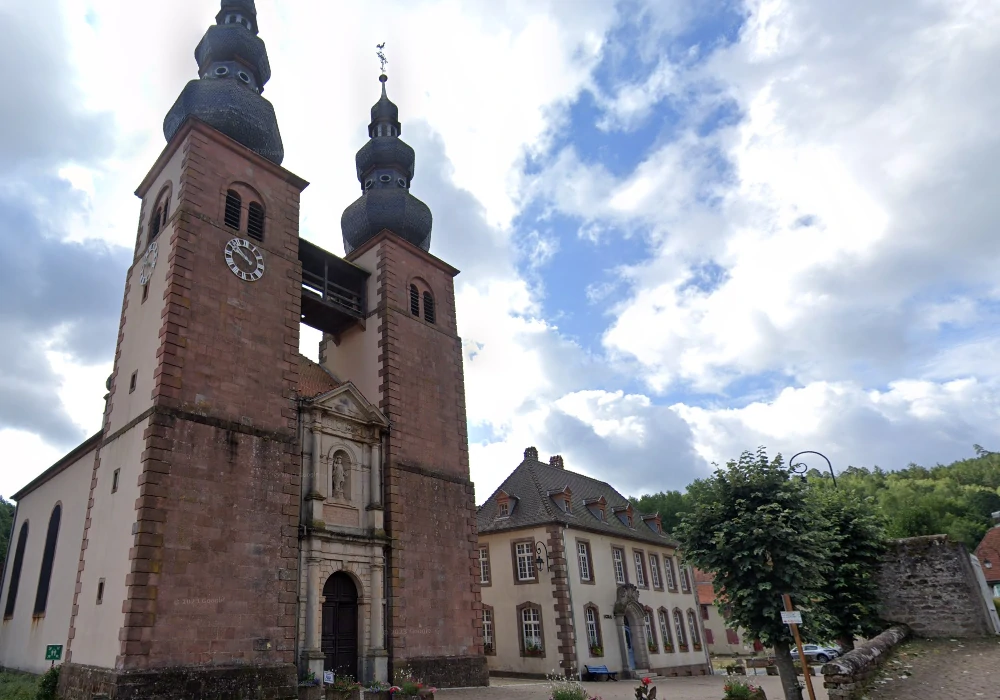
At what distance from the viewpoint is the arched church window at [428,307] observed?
24844mm

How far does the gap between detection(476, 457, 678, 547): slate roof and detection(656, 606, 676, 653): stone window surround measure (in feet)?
10.7

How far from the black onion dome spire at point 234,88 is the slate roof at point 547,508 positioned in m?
17.2

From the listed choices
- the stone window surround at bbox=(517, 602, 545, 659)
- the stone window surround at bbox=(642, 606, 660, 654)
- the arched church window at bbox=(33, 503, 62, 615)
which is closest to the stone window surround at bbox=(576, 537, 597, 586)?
the stone window surround at bbox=(517, 602, 545, 659)

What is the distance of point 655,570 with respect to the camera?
3381cm

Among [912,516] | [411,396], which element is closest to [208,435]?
[411,396]

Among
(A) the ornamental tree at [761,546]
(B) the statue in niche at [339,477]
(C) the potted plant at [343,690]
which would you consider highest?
(B) the statue in niche at [339,477]

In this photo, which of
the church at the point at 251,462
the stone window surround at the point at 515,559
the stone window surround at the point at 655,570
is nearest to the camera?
the church at the point at 251,462

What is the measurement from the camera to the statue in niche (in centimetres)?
1908

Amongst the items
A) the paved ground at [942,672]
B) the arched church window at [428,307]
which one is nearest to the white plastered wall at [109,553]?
the arched church window at [428,307]

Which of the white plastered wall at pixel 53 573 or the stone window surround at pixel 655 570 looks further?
the stone window surround at pixel 655 570

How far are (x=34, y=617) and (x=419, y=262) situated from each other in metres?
17.1

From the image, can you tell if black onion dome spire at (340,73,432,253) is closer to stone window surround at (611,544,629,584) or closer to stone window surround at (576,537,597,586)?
stone window surround at (576,537,597,586)

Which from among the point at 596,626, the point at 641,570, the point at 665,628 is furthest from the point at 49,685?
the point at 665,628

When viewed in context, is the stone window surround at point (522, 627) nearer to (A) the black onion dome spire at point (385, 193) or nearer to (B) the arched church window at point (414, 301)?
(B) the arched church window at point (414, 301)
